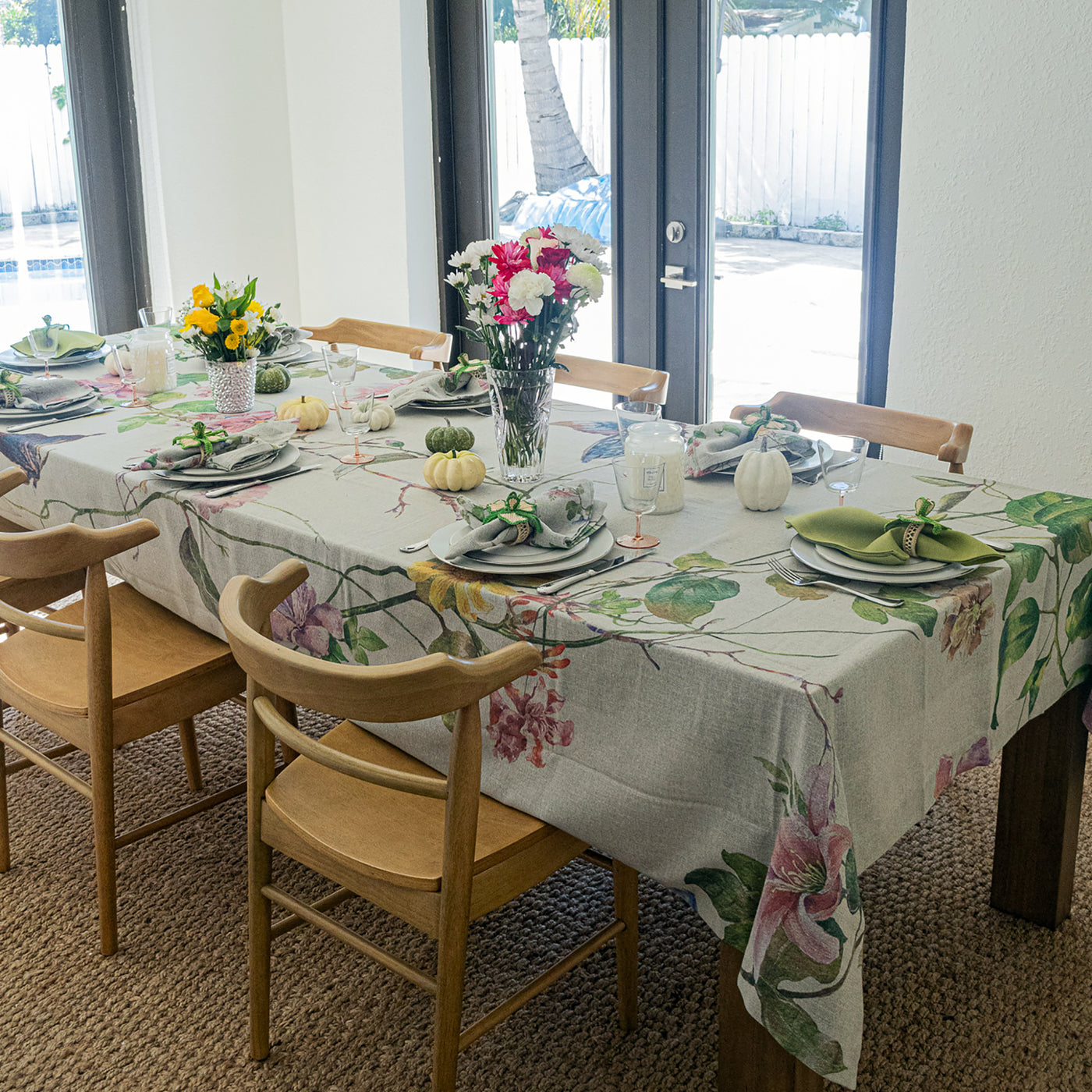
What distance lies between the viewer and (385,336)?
3.34 metres

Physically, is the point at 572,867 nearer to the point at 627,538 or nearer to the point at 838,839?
the point at 627,538

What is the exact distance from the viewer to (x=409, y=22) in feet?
12.8

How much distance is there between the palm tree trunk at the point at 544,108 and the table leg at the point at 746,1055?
292 centimetres

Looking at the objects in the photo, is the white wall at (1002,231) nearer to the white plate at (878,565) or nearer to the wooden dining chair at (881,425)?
the wooden dining chair at (881,425)

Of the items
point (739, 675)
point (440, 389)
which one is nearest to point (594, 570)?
point (739, 675)

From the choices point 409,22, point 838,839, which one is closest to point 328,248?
Result: point 409,22

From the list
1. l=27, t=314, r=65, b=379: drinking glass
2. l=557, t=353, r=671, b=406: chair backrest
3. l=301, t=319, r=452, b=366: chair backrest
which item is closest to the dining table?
l=557, t=353, r=671, b=406: chair backrest

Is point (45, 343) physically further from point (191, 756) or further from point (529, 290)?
point (529, 290)

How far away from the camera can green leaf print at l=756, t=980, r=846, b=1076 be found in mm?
1187

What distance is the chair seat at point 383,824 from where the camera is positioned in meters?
1.36

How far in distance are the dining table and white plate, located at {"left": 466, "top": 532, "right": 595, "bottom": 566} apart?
0.02 m

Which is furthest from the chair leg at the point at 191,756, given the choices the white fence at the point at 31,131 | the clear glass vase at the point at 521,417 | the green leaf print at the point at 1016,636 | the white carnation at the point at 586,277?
the white fence at the point at 31,131

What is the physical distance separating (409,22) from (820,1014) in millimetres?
3620

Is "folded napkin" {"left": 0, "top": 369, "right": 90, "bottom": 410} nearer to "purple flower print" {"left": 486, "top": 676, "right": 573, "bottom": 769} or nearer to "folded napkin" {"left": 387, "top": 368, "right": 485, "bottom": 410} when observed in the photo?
"folded napkin" {"left": 387, "top": 368, "right": 485, "bottom": 410}
